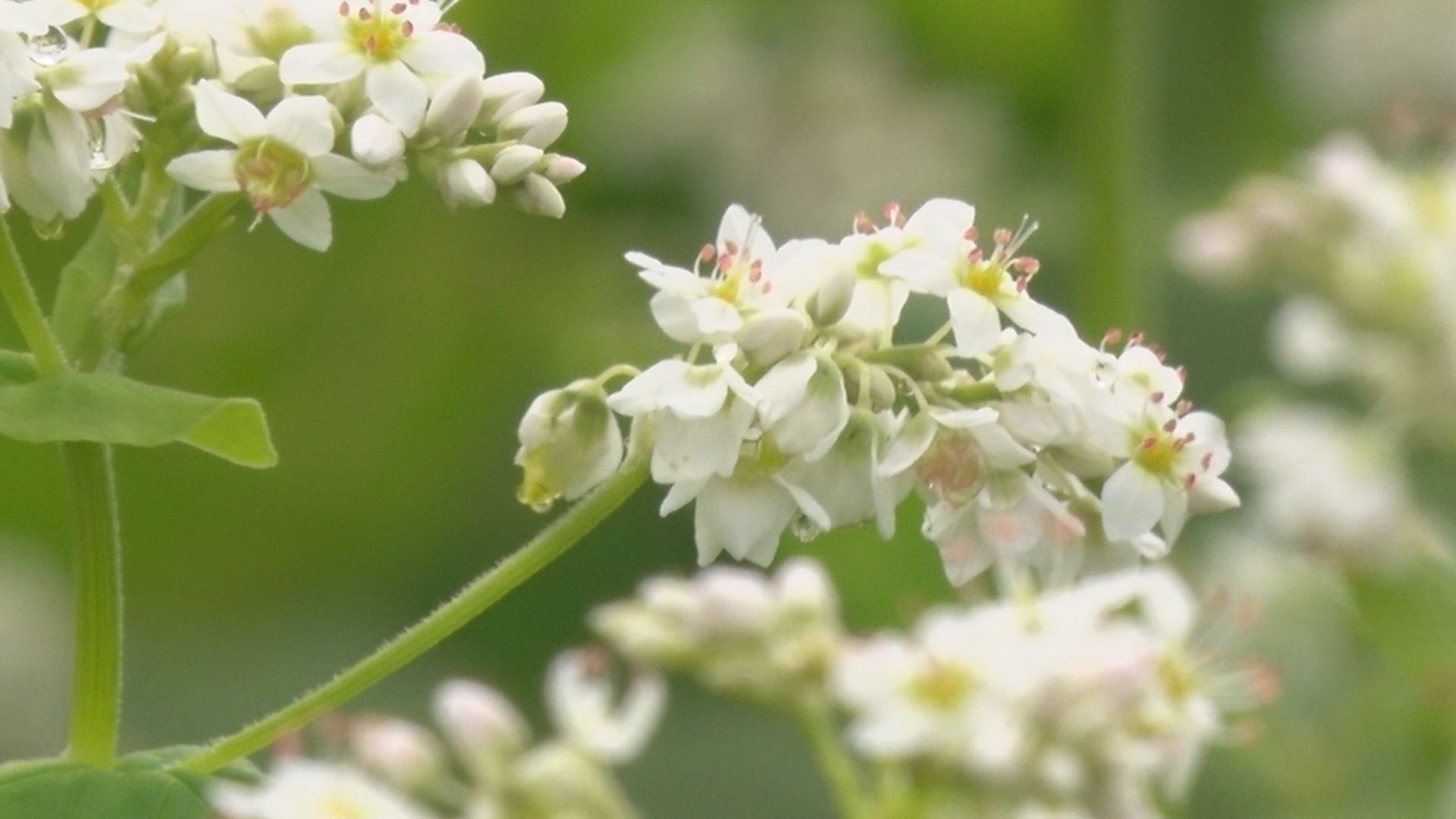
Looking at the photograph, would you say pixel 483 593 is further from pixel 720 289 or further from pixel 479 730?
pixel 479 730

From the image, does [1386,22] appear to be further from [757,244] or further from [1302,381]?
[757,244]

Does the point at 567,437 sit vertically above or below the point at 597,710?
below

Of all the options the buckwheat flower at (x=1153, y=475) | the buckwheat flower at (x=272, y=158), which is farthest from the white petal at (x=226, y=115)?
the buckwheat flower at (x=1153, y=475)

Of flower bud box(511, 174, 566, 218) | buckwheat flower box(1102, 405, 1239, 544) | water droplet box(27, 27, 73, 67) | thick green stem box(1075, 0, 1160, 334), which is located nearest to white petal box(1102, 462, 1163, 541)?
buckwheat flower box(1102, 405, 1239, 544)

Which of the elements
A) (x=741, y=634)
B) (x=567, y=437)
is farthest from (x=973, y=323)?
(x=741, y=634)

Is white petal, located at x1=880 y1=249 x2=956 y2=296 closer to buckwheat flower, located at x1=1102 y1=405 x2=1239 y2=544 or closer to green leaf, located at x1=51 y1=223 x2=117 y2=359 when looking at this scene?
buckwheat flower, located at x1=1102 y1=405 x2=1239 y2=544
